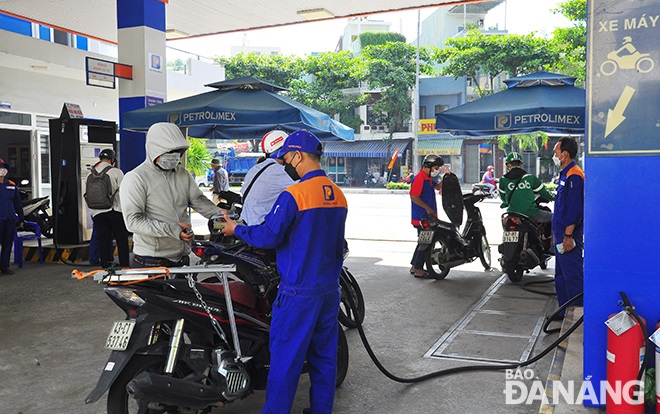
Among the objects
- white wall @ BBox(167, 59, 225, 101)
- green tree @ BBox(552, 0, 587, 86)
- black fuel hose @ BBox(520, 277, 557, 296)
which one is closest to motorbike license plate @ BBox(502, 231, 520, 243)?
black fuel hose @ BBox(520, 277, 557, 296)

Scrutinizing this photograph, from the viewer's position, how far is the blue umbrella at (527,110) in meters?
7.80

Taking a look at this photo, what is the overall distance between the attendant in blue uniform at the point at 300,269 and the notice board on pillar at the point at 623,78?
5.13 ft

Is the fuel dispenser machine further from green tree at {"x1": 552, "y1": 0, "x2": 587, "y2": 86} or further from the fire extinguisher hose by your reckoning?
green tree at {"x1": 552, "y1": 0, "x2": 587, "y2": 86}

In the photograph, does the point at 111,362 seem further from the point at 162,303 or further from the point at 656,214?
the point at 656,214

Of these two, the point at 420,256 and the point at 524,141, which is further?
the point at 524,141

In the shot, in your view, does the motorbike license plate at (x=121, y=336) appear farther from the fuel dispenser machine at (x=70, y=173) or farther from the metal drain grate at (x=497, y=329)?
the fuel dispenser machine at (x=70, y=173)

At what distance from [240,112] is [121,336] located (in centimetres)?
517

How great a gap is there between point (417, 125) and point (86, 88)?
2637 cm

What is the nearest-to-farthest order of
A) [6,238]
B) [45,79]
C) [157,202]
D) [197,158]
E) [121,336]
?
1. [121,336]
2. [157,202]
3. [6,238]
4. [45,79]
5. [197,158]

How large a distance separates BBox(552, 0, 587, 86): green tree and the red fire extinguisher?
28895 millimetres

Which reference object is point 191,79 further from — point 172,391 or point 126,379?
point 172,391

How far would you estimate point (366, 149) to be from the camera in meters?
42.7

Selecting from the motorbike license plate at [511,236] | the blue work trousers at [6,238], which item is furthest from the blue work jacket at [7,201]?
the motorbike license plate at [511,236]

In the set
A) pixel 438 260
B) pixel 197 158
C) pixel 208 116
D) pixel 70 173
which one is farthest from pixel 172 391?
pixel 197 158
